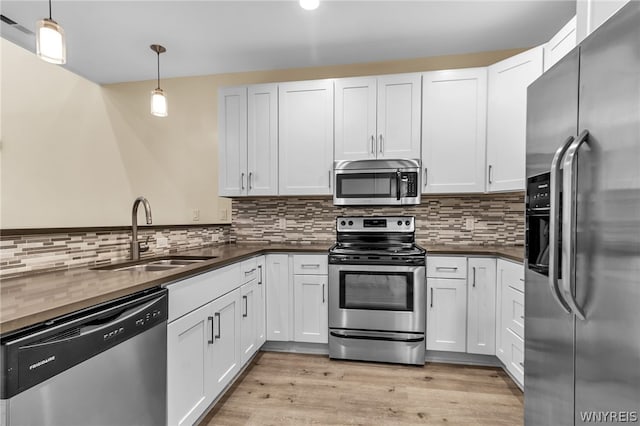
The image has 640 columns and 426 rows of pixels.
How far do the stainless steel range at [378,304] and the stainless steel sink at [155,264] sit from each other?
Result: 1.09 metres

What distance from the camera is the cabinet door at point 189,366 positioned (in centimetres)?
146

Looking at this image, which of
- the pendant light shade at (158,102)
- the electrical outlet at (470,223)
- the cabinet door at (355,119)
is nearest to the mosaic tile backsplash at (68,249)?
the pendant light shade at (158,102)

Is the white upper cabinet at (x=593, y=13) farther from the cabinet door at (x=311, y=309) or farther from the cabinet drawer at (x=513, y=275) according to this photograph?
the cabinet door at (x=311, y=309)

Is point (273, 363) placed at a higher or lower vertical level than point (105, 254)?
lower

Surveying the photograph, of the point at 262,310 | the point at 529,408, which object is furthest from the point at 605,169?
the point at 262,310

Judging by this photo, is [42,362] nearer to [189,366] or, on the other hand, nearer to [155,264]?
[189,366]

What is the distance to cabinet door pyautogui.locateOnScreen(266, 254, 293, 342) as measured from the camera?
277 cm

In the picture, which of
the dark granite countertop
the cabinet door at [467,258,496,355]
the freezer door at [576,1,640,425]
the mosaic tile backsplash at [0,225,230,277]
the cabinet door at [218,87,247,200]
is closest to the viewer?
the freezer door at [576,1,640,425]

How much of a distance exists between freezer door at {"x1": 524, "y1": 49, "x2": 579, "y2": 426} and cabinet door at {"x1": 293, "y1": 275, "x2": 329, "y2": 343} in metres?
1.59

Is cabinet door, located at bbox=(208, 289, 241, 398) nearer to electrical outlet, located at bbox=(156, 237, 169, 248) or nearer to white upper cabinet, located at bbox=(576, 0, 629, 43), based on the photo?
electrical outlet, located at bbox=(156, 237, 169, 248)

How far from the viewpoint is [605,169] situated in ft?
2.80

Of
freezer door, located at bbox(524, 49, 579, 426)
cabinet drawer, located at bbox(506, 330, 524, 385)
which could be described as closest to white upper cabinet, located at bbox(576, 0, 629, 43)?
freezer door, located at bbox(524, 49, 579, 426)

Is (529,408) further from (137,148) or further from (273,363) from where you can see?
(137,148)

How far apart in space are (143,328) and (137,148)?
3113mm
